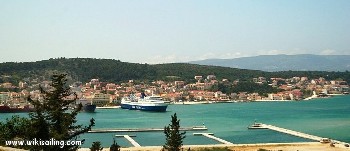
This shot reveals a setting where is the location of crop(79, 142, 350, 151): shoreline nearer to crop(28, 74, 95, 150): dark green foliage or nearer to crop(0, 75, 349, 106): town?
crop(28, 74, 95, 150): dark green foliage

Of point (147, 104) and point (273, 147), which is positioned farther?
point (147, 104)

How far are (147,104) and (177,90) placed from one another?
34503 mm

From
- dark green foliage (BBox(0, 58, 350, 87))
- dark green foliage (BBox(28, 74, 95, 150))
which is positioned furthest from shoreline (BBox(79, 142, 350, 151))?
dark green foliage (BBox(0, 58, 350, 87))

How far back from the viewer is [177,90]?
104312 millimetres

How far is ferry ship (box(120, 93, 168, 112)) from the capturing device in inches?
2712

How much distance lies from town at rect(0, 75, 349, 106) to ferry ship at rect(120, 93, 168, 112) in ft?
25.9

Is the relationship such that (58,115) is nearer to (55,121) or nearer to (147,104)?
(55,121)

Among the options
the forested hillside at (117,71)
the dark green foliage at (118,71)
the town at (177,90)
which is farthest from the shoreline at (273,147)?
the forested hillside at (117,71)

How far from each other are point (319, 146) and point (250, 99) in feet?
227

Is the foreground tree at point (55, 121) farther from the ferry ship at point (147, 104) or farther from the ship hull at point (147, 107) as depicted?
the ferry ship at point (147, 104)

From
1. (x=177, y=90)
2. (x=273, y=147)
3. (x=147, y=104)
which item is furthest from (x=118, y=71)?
(x=273, y=147)

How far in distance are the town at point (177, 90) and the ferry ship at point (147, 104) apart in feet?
25.9

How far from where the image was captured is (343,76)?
132500mm

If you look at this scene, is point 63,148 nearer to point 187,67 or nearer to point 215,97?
point 215,97
